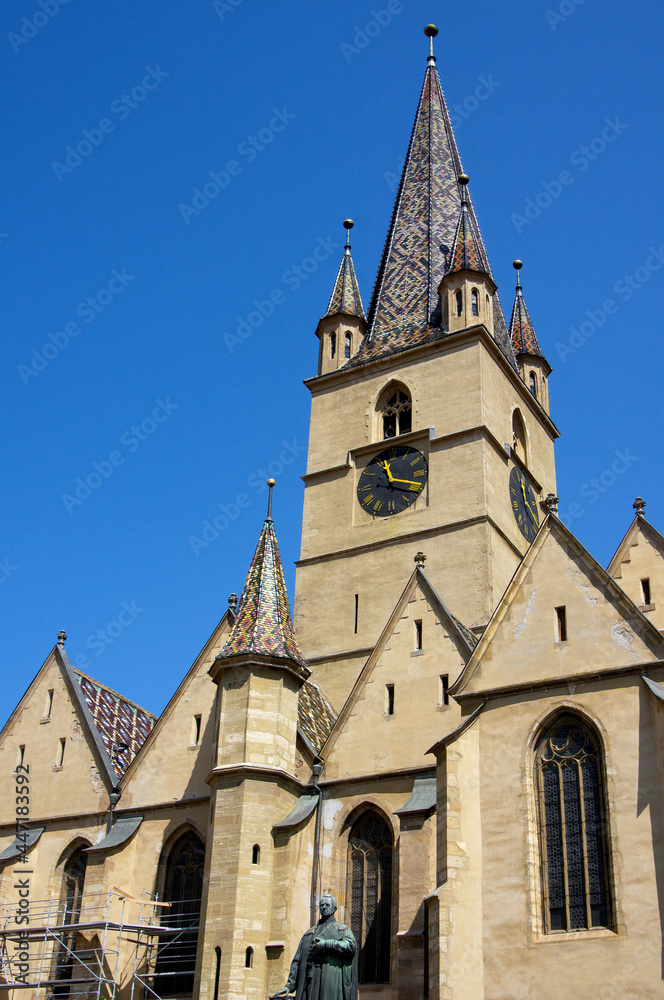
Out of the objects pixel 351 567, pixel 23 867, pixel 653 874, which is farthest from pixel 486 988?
pixel 351 567

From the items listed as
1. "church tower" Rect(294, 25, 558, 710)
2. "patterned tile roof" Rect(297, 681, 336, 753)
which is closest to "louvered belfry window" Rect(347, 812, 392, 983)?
"patterned tile roof" Rect(297, 681, 336, 753)

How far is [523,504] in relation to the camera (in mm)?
33844

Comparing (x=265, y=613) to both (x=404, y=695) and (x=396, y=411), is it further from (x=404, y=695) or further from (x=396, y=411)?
(x=396, y=411)

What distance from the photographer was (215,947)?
69.8ft

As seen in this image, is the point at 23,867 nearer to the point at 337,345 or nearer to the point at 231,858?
the point at 231,858

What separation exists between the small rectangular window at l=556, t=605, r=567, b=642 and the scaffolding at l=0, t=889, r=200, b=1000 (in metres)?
8.61

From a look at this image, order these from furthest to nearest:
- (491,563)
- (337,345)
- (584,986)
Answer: (337,345) < (491,563) < (584,986)

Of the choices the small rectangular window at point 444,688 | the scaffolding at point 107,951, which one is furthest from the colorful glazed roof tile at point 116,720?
the small rectangular window at point 444,688

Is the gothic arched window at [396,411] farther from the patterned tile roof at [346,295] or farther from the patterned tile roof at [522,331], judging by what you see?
the patterned tile roof at [522,331]

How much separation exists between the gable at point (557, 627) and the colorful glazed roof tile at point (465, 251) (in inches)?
607

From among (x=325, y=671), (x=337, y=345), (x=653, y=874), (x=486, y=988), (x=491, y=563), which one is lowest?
(x=486, y=988)

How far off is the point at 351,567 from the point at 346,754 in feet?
28.0

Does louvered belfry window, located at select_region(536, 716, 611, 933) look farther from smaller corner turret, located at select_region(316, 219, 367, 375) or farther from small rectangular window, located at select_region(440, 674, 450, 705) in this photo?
smaller corner turret, located at select_region(316, 219, 367, 375)

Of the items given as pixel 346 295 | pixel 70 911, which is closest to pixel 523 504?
pixel 346 295
